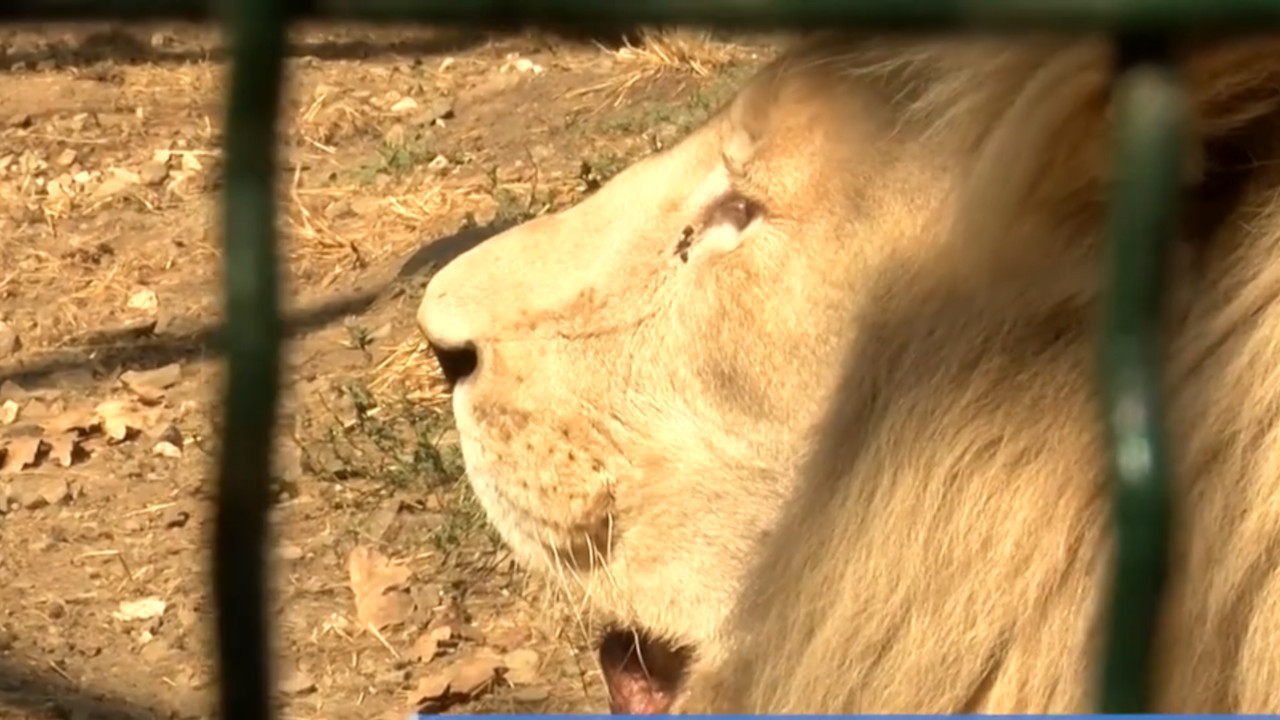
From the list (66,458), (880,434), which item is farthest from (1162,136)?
(66,458)

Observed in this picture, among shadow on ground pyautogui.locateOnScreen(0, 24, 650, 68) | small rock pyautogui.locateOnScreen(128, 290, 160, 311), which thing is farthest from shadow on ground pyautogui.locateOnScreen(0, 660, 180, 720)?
shadow on ground pyautogui.locateOnScreen(0, 24, 650, 68)

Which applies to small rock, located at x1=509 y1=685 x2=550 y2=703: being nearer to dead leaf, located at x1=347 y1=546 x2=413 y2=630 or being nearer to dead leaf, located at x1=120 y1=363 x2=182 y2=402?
dead leaf, located at x1=347 y1=546 x2=413 y2=630

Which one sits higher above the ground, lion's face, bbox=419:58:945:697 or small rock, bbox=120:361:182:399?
lion's face, bbox=419:58:945:697

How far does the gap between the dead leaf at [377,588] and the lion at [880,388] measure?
1.17 meters

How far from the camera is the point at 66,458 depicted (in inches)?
155

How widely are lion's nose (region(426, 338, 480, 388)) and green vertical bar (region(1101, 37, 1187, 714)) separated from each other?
1440 millimetres

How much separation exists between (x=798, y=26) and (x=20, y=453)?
11.3 feet

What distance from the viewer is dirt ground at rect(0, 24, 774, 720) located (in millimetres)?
3260

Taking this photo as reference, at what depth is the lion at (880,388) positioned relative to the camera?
133 centimetres

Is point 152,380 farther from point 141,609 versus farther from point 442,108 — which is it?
point 442,108

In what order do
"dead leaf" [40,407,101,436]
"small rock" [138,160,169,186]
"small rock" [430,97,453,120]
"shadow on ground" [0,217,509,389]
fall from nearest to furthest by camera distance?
"dead leaf" [40,407,101,436] < "shadow on ground" [0,217,509,389] < "small rock" [138,160,169,186] < "small rock" [430,97,453,120]

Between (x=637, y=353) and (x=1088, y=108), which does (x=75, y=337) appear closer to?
(x=637, y=353)

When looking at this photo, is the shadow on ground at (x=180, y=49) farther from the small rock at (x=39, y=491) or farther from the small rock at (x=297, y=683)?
the small rock at (x=297, y=683)

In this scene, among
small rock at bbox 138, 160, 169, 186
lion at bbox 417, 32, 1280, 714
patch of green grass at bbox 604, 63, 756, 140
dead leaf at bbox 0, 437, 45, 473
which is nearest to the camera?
lion at bbox 417, 32, 1280, 714
